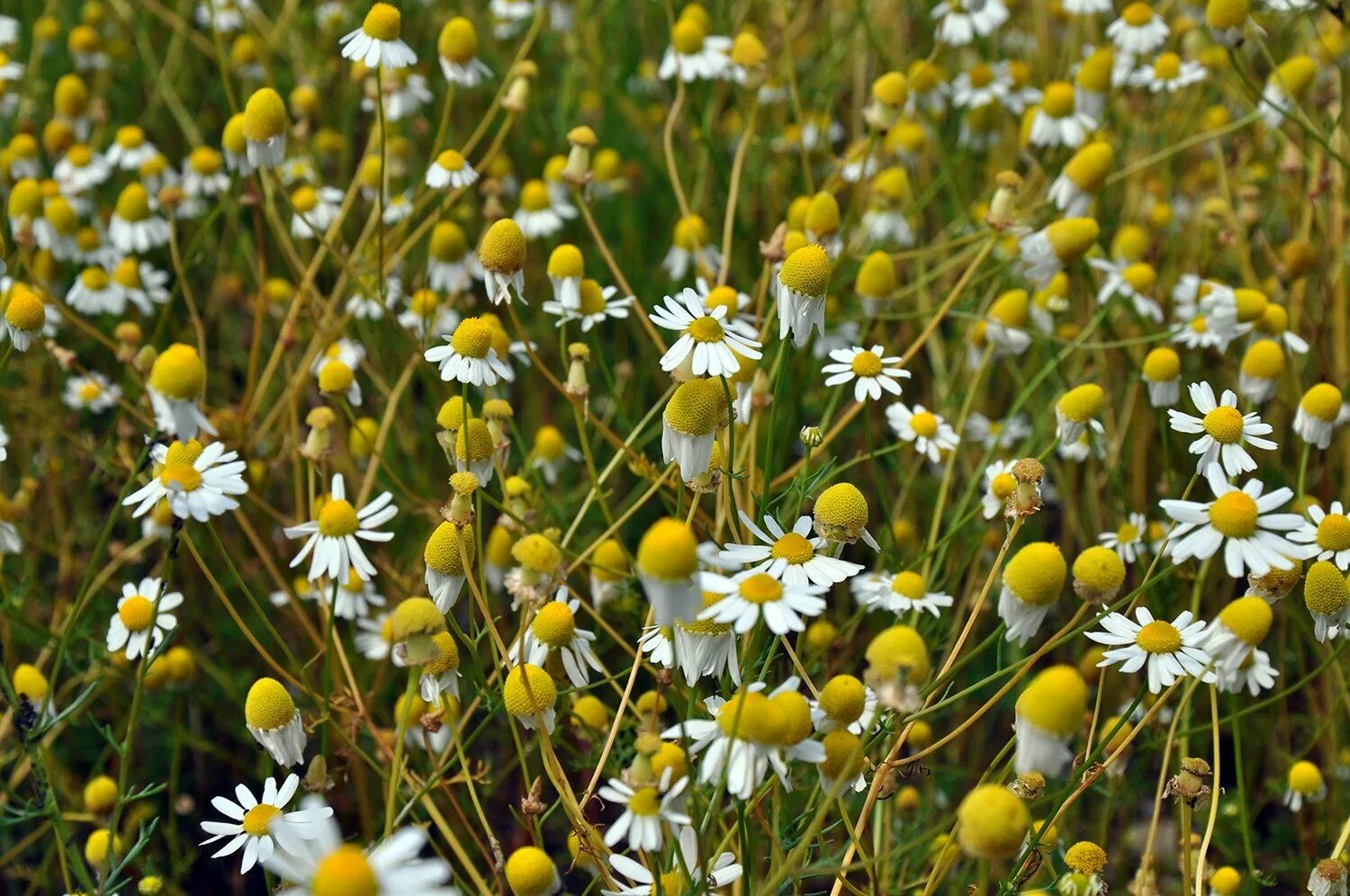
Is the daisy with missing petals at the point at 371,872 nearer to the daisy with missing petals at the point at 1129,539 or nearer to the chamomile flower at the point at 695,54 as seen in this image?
the daisy with missing petals at the point at 1129,539

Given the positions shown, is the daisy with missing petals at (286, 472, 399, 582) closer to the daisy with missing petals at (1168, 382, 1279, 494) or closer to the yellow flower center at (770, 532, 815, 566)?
the yellow flower center at (770, 532, 815, 566)

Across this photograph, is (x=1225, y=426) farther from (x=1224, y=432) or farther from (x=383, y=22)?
(x=383, y=22)

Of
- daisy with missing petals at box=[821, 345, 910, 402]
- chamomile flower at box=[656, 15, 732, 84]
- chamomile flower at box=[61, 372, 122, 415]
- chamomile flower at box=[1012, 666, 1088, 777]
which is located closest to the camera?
chamomile flower at box=[1012, 666, 1088, 777]

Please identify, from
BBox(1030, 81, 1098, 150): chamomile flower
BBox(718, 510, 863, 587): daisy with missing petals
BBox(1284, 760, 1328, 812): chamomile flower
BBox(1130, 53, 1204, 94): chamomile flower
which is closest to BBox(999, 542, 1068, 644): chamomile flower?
BBox(718, 510, 863, 587): daisy with missing petals

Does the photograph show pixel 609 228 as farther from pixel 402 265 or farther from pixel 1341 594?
pixel 1341 594

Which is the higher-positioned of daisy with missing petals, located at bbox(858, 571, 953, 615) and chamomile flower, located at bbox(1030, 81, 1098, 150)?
chamomile flower, located at bbox(1030, 81, 1098, 150)

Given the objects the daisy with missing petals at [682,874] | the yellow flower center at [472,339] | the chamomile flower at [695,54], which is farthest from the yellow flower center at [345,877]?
the chamomile flower at [695,54]
